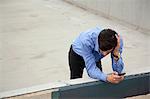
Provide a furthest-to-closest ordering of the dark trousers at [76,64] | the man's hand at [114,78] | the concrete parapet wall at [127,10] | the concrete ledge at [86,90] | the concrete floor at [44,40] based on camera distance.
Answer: the concrete parapet wall at [127,10], the concrete floor at [44,40], the dark trousers at [76,64], the man's hand at [114,78], the concrete ledge at [86,90]

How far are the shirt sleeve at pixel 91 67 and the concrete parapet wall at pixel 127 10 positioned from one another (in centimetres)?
393

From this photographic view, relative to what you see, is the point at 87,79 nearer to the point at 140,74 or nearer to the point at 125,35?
the point at 140,74

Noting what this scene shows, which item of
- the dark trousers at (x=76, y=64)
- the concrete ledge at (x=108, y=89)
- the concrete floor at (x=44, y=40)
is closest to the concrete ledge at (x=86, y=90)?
the concrete ledge at (x=108, y=89)

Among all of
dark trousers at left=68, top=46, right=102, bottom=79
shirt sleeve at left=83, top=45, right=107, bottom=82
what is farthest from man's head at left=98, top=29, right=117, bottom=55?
dark trousers at left=68, top=46, right=102, bottom=79

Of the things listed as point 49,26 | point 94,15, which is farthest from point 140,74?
point 94,15

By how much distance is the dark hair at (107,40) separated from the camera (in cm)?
295

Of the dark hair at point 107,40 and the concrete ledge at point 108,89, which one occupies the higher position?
the dark hair at point 107,40

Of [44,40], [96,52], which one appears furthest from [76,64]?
[44,40]

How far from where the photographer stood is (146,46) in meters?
6.41

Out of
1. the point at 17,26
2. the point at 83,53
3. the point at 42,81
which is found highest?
the point at 17,26

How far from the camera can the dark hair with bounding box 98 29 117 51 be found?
9.67 feet

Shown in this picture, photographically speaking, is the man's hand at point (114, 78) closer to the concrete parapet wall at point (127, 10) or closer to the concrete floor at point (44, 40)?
the concrete floor at point (44, 40)

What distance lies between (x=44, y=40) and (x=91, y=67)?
3.38 metres

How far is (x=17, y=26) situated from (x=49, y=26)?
2.01 feet
